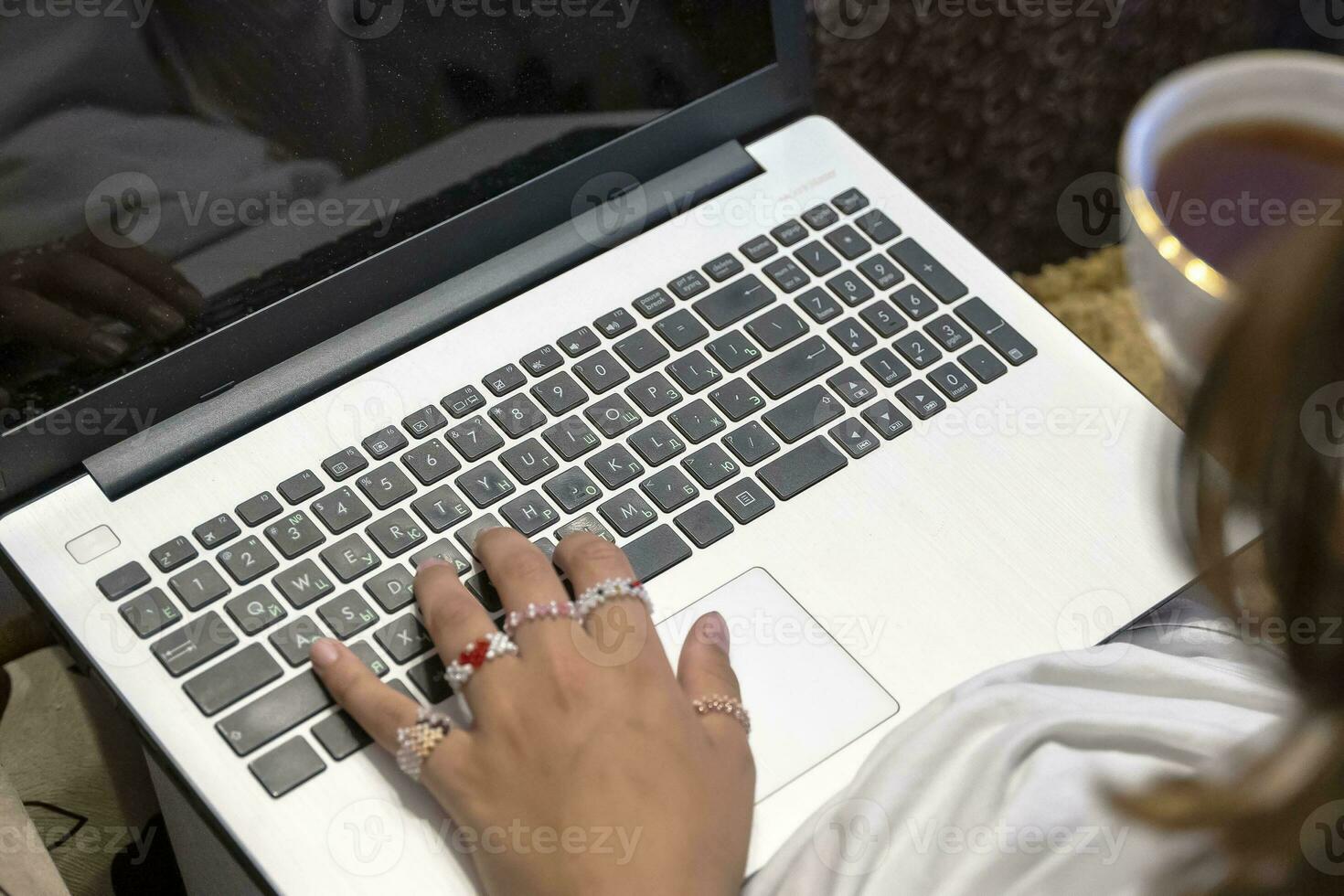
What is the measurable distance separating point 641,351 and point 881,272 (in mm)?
111

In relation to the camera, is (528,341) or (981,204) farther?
(981,204)

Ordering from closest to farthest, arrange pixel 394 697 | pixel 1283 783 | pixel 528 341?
pixel 1283 783 → pixel 394 697 → pixel 528 341

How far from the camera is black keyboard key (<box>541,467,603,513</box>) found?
0.46 metres

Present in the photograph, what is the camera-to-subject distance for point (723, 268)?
533 millimetres

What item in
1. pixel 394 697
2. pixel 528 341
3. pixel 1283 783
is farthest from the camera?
pixel 528 341

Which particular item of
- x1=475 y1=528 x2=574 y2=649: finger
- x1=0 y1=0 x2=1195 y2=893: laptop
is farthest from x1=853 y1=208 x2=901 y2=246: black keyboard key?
x1=475 y1=528 x2=574 y2=649: finger

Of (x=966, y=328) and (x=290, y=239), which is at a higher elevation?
(x=290, y=239)

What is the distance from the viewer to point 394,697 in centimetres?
40

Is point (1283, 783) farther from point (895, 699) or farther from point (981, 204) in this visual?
point (981, 204)

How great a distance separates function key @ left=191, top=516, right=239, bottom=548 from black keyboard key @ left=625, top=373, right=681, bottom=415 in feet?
0.51

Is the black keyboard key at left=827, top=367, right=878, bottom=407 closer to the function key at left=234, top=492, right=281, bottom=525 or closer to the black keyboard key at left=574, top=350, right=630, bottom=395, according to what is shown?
the black keyboard key at left=574, top=350, right=630, bottom=395

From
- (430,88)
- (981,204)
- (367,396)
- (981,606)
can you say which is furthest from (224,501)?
(981,204)

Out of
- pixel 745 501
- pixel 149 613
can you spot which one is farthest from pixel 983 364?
pixel 149 613

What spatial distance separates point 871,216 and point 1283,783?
32 centimetres
